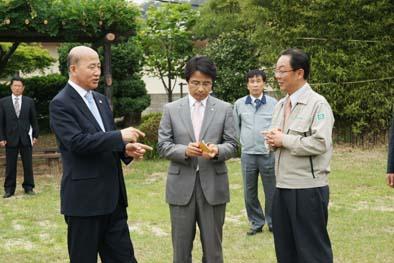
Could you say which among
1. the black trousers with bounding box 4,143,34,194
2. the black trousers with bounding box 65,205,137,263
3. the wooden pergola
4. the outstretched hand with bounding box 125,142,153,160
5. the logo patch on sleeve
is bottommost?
the black trousers with bounding box 4,143,34,194

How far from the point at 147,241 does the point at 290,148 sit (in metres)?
2.68

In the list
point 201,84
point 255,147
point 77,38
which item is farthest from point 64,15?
point 201,84

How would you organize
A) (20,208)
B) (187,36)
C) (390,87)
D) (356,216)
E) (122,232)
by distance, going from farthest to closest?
(187,36), (390,87), (20,208), (356,216), (122,232)

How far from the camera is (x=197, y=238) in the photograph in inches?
237

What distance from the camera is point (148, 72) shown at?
69.2ft

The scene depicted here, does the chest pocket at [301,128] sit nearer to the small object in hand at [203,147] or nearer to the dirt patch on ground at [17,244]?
the small object in hand at [203,147]

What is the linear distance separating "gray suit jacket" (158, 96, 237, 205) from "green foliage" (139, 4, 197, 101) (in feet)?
51.4

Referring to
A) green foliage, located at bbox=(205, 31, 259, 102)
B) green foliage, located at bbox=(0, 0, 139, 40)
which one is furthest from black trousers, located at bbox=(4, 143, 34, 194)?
green foliage, located at bbox=(205, 31, 259, 102)

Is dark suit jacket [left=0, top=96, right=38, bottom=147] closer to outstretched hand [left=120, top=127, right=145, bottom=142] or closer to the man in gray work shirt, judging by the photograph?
the man in gray work shirt

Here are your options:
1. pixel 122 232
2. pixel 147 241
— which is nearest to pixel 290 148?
pixel 122 232

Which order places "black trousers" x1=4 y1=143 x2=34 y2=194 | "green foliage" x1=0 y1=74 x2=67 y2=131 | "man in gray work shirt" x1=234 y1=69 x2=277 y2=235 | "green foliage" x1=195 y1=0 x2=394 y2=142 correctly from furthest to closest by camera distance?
"green foliage" x1=0 y1=74 x2=67 y2=131, "green foliage" x1=195 y1=0 x2=394 y2=142, "black trousers" x1=4 y1=143 x2=34 y2=194, "man in gray work shirt" x1=234 y1=69 x2=277 y2=235

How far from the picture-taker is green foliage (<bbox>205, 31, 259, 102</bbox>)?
50.4 feet

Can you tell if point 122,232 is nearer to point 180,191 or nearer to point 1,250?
point 180,191

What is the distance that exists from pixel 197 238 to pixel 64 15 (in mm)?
5893
